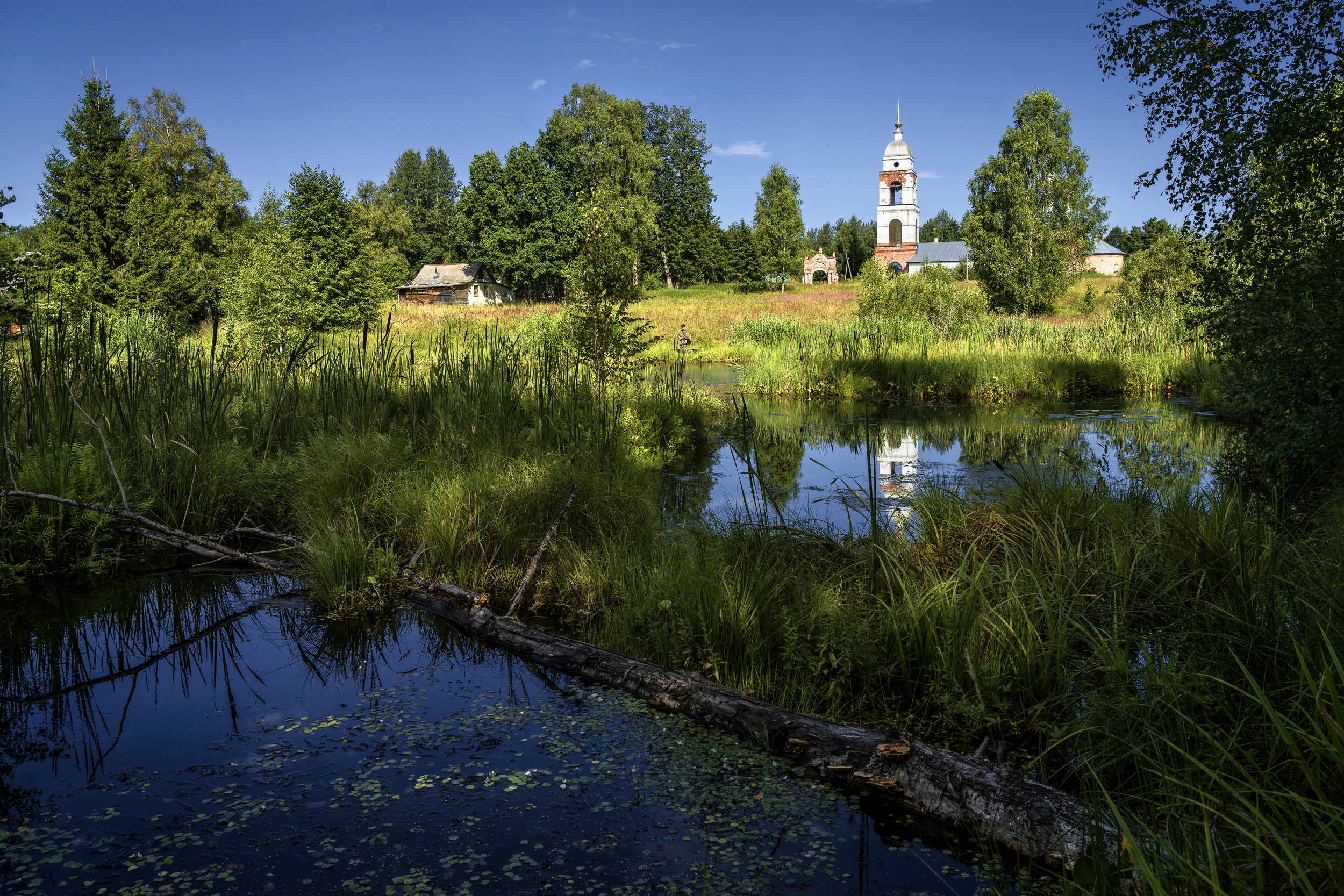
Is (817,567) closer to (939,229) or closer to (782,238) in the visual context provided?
(782,238)

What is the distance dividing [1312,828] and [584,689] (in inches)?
93.6

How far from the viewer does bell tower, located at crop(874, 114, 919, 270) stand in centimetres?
7894

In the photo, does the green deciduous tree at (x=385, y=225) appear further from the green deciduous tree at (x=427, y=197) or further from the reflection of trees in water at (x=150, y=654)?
the reflection of trees in water at (x=150, y=654)

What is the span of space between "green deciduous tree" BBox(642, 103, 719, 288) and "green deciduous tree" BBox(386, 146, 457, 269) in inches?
709

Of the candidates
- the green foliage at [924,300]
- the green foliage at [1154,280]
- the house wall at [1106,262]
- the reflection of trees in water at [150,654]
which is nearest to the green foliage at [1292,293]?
the reflection of trees in water at [150,654]

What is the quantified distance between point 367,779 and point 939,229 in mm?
128472

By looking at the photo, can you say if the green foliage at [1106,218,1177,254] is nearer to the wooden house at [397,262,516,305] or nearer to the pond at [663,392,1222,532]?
the pond at [663,392,1222,532]

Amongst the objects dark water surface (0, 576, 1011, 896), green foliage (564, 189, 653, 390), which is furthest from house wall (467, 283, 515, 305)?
dark water surface (0, 576, 1011, 896)

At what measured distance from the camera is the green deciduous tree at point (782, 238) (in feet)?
190

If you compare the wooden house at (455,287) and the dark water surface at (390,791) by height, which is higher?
the wooden house at (455,287)

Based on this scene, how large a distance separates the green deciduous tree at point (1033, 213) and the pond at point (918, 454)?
2069 cm

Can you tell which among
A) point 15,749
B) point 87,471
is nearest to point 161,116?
point 87,471

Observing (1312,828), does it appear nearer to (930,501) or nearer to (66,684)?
(930,501)

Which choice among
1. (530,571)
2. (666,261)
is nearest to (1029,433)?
(530,571)
